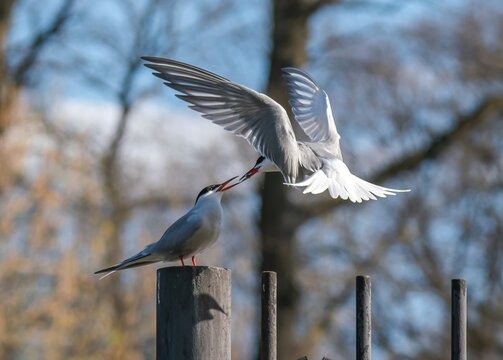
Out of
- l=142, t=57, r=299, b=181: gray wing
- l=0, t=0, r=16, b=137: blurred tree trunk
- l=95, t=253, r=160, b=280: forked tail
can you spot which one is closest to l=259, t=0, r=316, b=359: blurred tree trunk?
l=0, t=0, r=16, b=137: blurred tree trunk

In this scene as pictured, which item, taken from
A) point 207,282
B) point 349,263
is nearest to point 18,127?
point 349,263

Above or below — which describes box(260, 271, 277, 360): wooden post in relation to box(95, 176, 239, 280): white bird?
below

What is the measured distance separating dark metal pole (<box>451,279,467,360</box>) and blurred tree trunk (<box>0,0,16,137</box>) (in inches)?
387

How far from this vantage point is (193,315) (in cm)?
329

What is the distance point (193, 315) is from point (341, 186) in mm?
1546

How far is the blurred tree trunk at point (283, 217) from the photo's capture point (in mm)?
12828

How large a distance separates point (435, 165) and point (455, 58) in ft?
5.00

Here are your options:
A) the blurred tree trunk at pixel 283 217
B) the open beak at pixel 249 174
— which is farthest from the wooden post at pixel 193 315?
the blurred tree trunk at pixel 283 217

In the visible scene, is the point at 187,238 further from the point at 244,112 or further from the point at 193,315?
the point at 193,315

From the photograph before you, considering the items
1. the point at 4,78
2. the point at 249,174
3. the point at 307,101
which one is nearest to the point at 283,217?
the point at 4,78

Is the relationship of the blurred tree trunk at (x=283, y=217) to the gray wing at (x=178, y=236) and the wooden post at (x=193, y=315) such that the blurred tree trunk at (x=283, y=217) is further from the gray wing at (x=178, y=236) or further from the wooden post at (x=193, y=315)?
the wooden post at (x=193, y=315)

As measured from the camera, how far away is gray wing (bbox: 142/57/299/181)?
4883mm

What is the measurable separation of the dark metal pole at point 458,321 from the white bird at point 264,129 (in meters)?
1.20

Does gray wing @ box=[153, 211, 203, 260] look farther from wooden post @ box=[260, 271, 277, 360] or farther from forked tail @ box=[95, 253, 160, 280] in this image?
wooden post @ box=[260, 271, 277, 360]
